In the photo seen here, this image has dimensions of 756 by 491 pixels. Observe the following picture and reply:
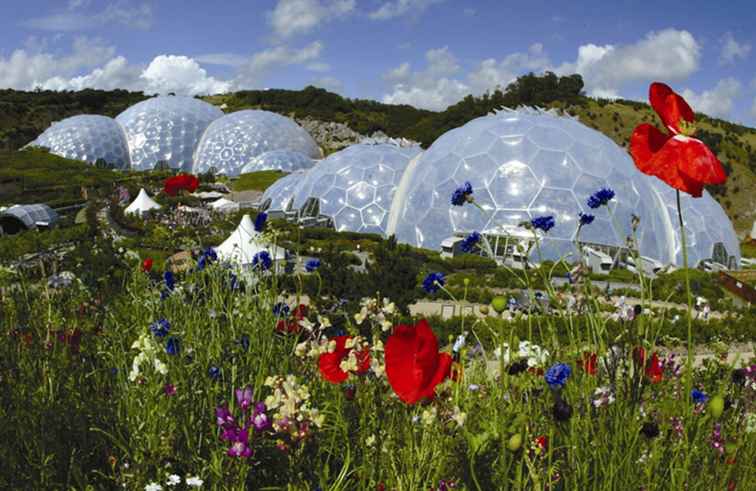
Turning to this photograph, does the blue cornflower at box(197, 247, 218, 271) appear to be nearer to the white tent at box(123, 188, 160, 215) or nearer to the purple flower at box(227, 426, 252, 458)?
the purple flower at box(227, 426, 252, 458)

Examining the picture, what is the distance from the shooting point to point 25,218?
23.3 meters

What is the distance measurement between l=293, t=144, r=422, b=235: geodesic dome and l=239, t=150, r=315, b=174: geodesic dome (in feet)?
65.9

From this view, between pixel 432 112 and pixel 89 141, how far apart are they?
44.3 metres

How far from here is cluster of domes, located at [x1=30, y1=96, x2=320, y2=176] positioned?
49250 mm

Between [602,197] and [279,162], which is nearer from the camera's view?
[602,197]

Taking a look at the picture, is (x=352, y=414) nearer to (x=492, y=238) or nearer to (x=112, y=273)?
(x=112, y=273)

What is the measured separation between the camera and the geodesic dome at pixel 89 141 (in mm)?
49062

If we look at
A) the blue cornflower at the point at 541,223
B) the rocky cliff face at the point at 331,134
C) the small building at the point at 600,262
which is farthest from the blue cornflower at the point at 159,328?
the rocky cliff face at the point at 331,134

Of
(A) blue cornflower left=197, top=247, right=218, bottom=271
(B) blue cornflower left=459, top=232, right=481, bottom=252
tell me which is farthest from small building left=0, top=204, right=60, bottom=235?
(B) blue cornflower left=459, top=232, right=481, bottom=252

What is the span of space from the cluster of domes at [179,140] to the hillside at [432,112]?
11.9m

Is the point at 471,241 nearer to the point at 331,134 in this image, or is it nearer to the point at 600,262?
the point at 600,262

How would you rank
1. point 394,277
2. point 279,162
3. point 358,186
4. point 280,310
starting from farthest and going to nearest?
point 279,162
point 358,186
point 394,277
point 280,310

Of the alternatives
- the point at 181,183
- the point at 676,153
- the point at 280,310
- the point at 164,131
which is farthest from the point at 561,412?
the point at 164,131

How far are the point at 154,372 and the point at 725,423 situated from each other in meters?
2.95
